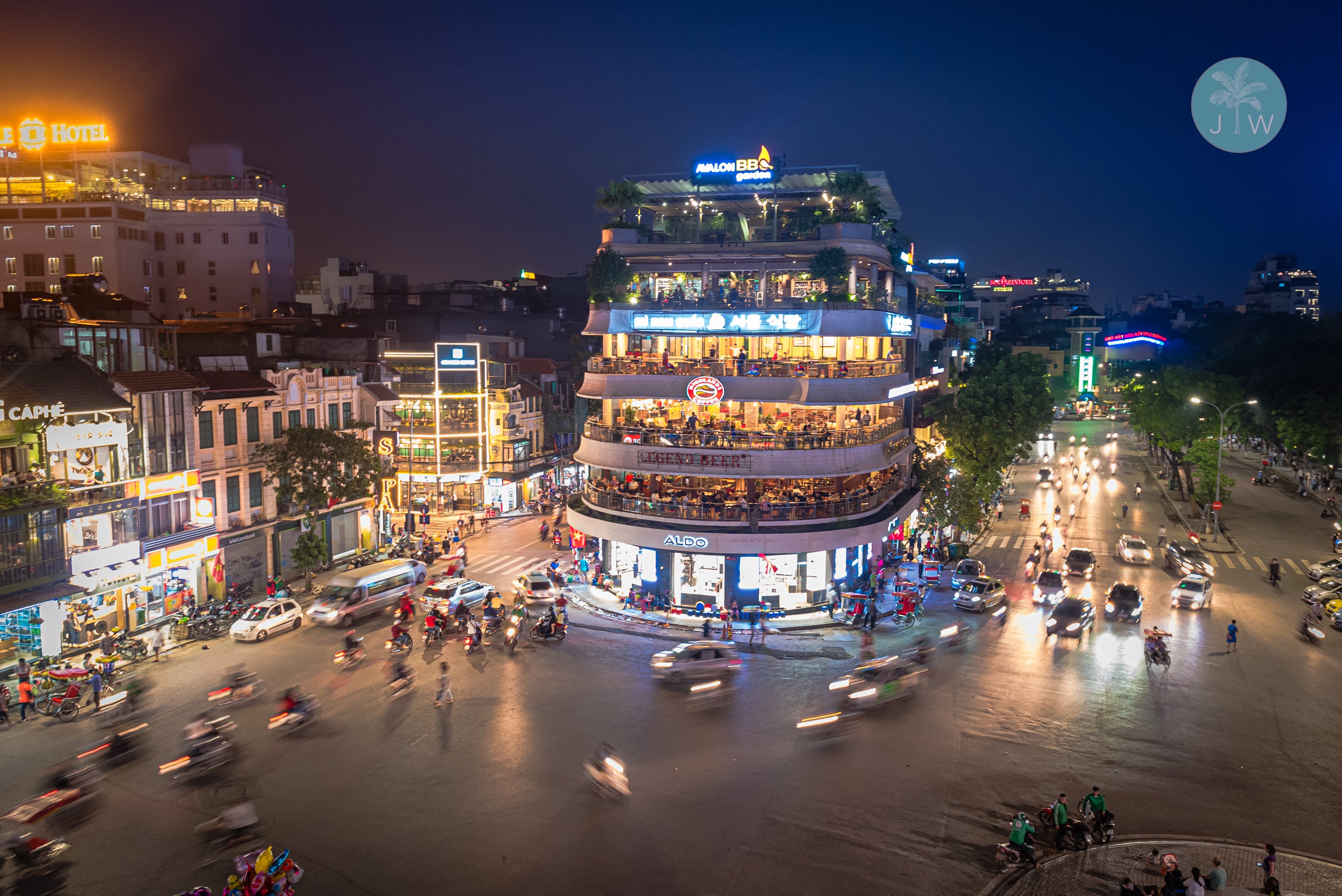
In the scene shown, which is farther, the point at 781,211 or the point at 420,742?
the point at 781,211

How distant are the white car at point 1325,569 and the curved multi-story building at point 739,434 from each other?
2211 cm

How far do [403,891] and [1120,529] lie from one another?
191 ft

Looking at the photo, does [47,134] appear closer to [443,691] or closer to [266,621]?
[266,621]

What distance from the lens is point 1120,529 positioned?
60.5m

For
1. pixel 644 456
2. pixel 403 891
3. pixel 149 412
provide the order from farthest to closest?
pixel 644 456, pixel 149 412, pixel 403 891

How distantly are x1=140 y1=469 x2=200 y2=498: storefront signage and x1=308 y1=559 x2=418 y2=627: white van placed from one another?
7346mm

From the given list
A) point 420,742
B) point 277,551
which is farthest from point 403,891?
point 277,551

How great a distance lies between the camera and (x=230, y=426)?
38.7 metres

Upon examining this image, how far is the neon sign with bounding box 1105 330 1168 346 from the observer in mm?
165875

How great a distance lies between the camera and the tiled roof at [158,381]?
33728mm

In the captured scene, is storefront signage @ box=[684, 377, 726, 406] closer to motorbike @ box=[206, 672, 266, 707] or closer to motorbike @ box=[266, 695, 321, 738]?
motorbike @ box=[266, 695, 321, 738]

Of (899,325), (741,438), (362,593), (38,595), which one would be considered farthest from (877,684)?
(38,595)

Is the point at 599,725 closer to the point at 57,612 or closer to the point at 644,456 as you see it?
the point at 644,456

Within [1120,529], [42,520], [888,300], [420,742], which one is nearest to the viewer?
[420,742]
